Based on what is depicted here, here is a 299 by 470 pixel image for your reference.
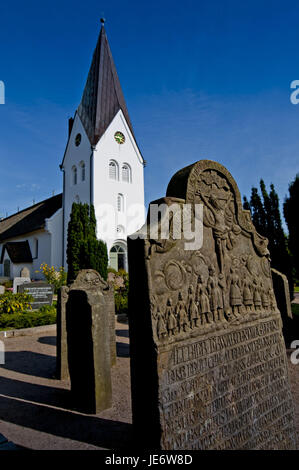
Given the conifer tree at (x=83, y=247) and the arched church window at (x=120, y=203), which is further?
the arched church window at (x=120, y=203)

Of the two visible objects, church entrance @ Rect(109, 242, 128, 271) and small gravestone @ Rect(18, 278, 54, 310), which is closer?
small gravestone @ Rect(18, 278, 54, 310)

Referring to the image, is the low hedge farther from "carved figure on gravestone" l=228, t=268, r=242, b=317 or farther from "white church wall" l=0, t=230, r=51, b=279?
"white church wall" l=0, t=230, r=51, b=279

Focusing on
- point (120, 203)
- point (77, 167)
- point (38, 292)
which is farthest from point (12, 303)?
point (77, 167)

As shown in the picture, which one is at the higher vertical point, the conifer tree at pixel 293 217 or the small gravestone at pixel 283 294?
the conifer tree at pixel 293 217

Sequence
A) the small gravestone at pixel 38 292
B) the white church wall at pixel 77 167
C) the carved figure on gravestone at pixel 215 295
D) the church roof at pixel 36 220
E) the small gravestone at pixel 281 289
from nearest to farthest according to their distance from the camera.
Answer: the carved figure on gravestone at pixel 215 295, the small gravestone at pixel 281 289, the small gravestone at pixel 38 292, the white church wall at pixel 77 167, the church roof at pixel 36 220

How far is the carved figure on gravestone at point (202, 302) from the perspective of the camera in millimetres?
2721

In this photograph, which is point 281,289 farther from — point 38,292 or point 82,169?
point 82,169

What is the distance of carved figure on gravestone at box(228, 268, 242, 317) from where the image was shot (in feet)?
10.0

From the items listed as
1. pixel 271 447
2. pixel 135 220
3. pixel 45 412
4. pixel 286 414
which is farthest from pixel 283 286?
pixel 135 220

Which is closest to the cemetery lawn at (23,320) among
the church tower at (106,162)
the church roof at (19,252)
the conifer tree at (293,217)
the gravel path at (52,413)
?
the gravel path at (52,413)

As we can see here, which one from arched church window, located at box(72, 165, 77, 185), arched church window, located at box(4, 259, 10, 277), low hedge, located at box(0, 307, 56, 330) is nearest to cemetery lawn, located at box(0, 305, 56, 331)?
low hedge, located at box(0, 307, 56, 330)

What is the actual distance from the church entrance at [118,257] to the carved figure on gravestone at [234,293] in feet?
65.7

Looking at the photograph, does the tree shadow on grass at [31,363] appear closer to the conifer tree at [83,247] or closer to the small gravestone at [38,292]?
the small gravestone at [38,292]
